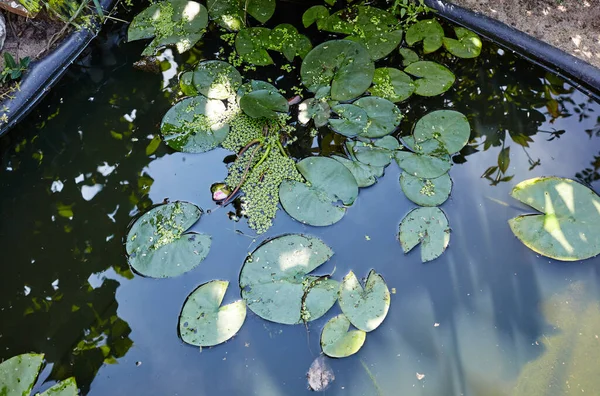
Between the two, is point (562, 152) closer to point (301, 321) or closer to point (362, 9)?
point (362, 9)

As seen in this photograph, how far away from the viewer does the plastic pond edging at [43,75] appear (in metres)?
2.44

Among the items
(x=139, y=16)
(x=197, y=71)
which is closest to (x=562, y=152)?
(x=197, y=71)

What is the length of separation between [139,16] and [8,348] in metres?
1.94

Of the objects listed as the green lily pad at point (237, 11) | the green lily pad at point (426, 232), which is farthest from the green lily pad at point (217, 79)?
the green lily pad at point (426, 232)

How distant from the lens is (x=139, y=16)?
275 centimetres

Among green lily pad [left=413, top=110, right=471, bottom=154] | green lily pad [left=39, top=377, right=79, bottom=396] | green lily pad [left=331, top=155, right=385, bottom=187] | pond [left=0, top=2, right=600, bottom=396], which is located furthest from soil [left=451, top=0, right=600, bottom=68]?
green lily pad [left=39, top=377, right=79, bottom=396]

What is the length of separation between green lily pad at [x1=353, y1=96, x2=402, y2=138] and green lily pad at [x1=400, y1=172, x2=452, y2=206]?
28 centimetres

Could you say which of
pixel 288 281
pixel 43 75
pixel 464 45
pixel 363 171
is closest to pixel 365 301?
pixel 288 281

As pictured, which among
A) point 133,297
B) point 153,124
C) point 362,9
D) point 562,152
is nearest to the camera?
point 133,297

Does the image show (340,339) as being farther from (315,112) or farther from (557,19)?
(557,19)

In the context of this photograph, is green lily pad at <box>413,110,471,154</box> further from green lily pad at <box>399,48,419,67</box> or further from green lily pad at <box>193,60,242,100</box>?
green lily pad at <box>193,60,242,100</box>

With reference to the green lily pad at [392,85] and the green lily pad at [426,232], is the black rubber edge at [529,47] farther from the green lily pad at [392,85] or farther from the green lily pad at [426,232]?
the green lily pad at [426,232]

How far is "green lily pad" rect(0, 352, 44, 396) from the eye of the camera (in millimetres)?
1761

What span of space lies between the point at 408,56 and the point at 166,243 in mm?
1618
